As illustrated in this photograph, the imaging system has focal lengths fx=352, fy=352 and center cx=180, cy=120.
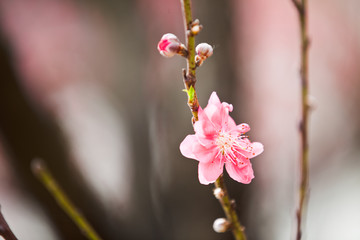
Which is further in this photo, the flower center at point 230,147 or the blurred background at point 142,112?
the blurred background at point 142,112

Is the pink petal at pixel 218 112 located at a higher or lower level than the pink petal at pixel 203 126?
higher

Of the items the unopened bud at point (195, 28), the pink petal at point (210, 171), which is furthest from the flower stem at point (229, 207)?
the unopened bud at point (195, 28)

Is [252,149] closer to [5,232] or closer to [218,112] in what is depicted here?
[218,112]

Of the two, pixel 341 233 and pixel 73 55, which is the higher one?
pixel 73 55

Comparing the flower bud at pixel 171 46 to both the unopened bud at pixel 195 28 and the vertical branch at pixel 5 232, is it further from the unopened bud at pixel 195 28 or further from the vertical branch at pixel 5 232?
the vertical branch at pixel 5 232

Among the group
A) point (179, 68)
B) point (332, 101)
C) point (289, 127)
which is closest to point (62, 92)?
point (179, 68)

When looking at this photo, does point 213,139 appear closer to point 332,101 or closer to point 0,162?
point 0,162

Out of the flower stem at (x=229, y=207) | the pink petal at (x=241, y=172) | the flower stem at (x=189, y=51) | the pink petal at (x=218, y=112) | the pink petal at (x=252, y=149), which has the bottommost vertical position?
the flower stem at (x=229, y=207)

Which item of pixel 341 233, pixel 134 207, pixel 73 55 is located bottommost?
pixel 341 233
